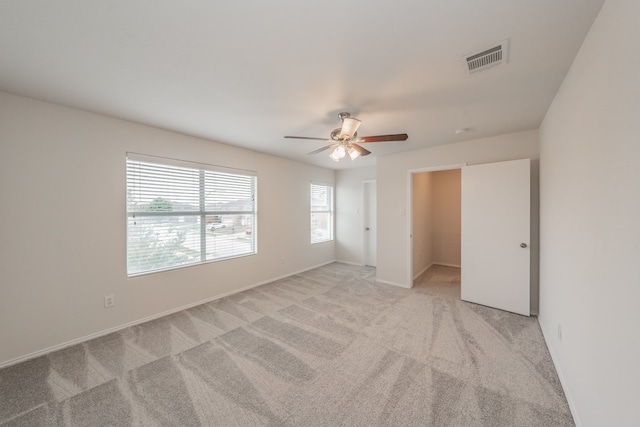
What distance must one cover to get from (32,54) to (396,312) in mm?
4173

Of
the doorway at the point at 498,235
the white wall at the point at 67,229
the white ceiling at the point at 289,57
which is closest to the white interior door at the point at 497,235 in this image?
the doorway at the point at 498,235

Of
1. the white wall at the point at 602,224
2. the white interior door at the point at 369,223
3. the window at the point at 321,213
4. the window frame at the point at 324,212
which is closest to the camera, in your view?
the white wall at the point at 602,224

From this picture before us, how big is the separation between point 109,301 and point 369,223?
4.85 metres

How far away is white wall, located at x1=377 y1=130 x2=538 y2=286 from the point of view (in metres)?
3.47

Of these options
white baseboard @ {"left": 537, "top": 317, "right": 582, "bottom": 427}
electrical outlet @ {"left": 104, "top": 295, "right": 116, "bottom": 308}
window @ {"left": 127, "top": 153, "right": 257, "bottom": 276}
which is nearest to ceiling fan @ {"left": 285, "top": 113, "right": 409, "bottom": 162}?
window @ {"left": 127, "top": 153, "right": 257, "bottom": 276}

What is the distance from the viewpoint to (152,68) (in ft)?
5.72

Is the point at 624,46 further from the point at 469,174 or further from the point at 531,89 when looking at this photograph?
the point at 469,174

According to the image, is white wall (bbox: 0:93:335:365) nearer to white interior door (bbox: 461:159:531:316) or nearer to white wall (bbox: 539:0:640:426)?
white wall (bbox: 539:0:640:426)

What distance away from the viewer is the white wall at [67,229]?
6.91 ft

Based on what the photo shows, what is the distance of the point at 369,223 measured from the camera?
5.73 metres

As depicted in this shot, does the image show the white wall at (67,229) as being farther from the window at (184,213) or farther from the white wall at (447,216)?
the white wall at (447,216)

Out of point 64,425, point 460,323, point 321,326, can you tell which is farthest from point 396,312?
point 64,425

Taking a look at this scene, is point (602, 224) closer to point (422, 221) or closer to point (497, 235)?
point (497, 235)

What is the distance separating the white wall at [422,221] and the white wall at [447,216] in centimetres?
19
